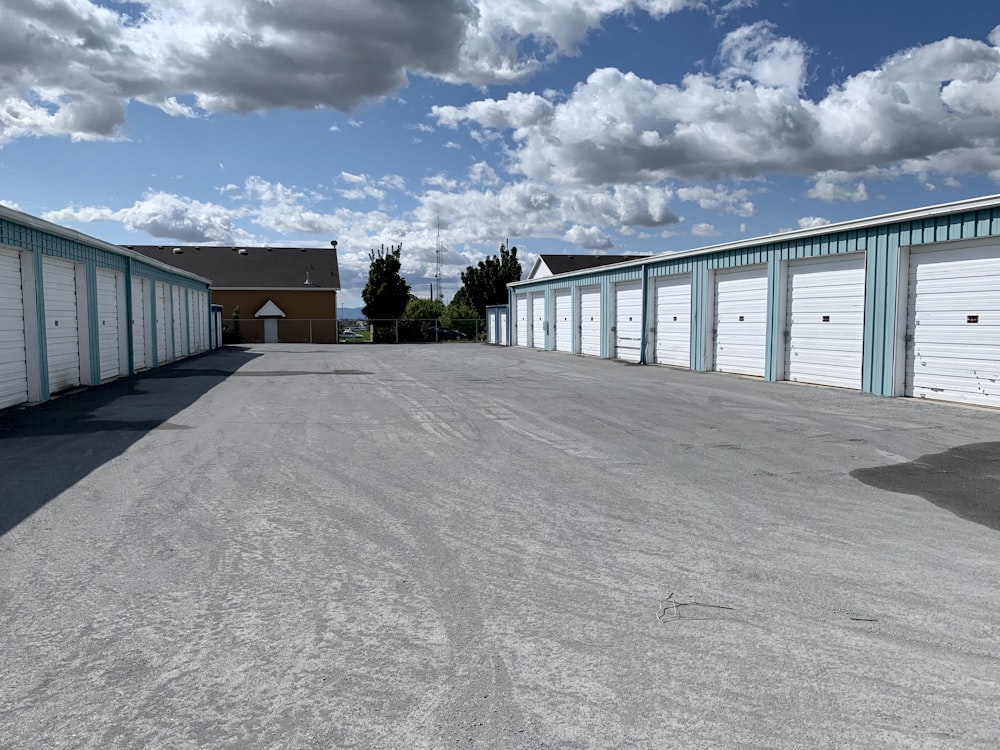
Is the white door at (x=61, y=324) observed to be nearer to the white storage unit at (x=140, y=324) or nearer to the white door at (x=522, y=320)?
the white storage unit at (x=140, y=324)

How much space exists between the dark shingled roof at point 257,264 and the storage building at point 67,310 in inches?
1016

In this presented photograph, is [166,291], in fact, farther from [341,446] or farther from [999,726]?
[999,726]

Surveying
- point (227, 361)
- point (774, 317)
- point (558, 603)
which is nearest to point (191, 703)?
point (558, 603)

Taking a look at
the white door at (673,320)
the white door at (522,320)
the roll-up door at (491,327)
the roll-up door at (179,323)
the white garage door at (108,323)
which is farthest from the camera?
the roll-up door at (491,327)

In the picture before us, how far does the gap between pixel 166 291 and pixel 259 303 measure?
23569 mm

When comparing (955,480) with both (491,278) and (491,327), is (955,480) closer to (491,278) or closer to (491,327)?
(491,327)

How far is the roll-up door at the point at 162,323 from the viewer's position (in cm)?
2520

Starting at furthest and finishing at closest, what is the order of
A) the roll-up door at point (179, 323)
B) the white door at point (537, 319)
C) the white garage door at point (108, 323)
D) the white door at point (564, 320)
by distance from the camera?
the white door at point (537, 319) → the white door at point (564, 320) → the roll-up door at point (179, 323) → the white garage door at point (108, 323)

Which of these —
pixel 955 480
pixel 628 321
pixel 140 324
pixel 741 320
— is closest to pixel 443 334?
pixel 628 321

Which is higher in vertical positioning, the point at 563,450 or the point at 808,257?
the point at 808,257

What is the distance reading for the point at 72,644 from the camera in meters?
3.69

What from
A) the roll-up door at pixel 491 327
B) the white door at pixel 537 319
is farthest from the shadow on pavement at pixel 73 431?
the roll-up door at pixel 491 327

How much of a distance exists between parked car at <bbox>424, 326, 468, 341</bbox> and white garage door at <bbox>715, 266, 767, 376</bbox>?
1168 inches

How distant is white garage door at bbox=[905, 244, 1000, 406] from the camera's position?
41.9ft
